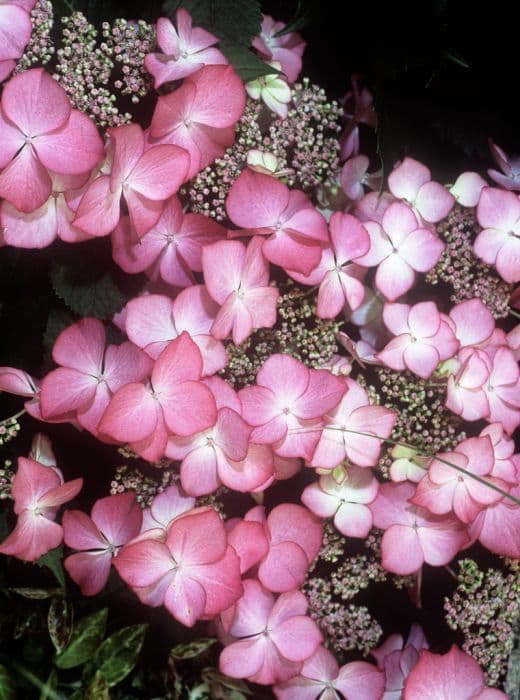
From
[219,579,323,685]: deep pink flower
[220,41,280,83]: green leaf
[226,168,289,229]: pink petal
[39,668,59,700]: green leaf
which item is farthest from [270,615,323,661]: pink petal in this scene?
[220,41,280,83]: green leaf

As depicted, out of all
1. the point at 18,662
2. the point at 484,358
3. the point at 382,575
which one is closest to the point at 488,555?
the point at 382,575

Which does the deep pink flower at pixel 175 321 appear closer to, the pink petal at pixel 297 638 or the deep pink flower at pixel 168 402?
the deep pink flower at pixel 168 402

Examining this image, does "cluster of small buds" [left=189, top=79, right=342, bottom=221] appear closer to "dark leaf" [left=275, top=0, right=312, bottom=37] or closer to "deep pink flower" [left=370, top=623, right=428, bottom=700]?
"dark leaf" [left=275, top=0, right=312, bottom=37]

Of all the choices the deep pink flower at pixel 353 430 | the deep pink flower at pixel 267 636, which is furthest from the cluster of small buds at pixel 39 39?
the deep pink flower at pixel 267 636

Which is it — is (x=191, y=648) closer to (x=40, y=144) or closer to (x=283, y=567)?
(x=283, y=567)

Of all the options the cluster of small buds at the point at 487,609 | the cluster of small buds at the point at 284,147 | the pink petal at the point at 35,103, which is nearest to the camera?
the pink petal at the point at 35,103
